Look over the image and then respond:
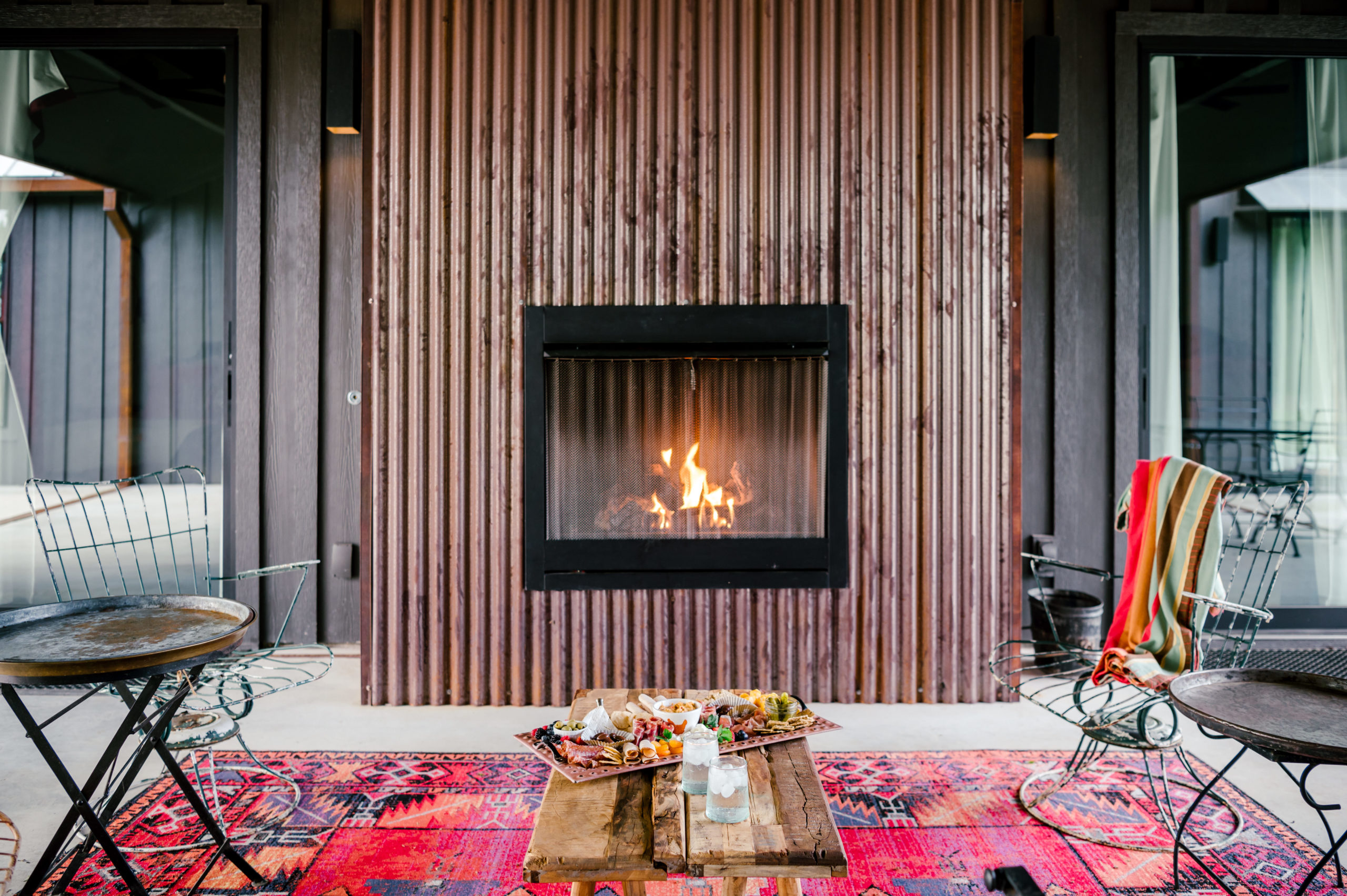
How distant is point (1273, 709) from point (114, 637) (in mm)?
2613

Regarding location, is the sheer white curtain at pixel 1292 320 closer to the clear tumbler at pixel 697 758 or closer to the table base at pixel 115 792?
the clear tumbler at pixel 697 758

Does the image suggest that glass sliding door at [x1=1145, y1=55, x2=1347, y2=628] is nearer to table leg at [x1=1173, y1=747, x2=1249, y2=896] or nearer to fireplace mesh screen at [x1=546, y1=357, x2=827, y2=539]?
fireplace mesh screen at [x1=546, y1=357, x2=827, y2=539]

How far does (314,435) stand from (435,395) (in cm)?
76

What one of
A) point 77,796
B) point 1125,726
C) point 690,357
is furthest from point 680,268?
point 77,796

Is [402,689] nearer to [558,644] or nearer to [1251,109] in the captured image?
[558,644]

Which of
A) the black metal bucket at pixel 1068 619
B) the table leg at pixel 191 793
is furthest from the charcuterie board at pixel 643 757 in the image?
the black metal bucket at pixel 1068 619

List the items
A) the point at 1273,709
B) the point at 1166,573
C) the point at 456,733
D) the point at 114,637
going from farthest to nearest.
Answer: the point at 456,733 → the point at 1166,573 → the point at 114,637 → the point at 1273,709

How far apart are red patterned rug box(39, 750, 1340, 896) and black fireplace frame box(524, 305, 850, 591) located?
709mm

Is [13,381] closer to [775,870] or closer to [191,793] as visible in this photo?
[191,793]

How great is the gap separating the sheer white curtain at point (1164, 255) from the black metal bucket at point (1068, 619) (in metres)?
0.83

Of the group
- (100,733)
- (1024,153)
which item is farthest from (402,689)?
(1024,153)

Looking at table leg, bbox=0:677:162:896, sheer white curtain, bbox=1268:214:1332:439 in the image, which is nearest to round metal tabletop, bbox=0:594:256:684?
table leg, bbox=0:677:162:896

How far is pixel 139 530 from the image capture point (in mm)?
3582

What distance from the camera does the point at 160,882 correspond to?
1.97 m
